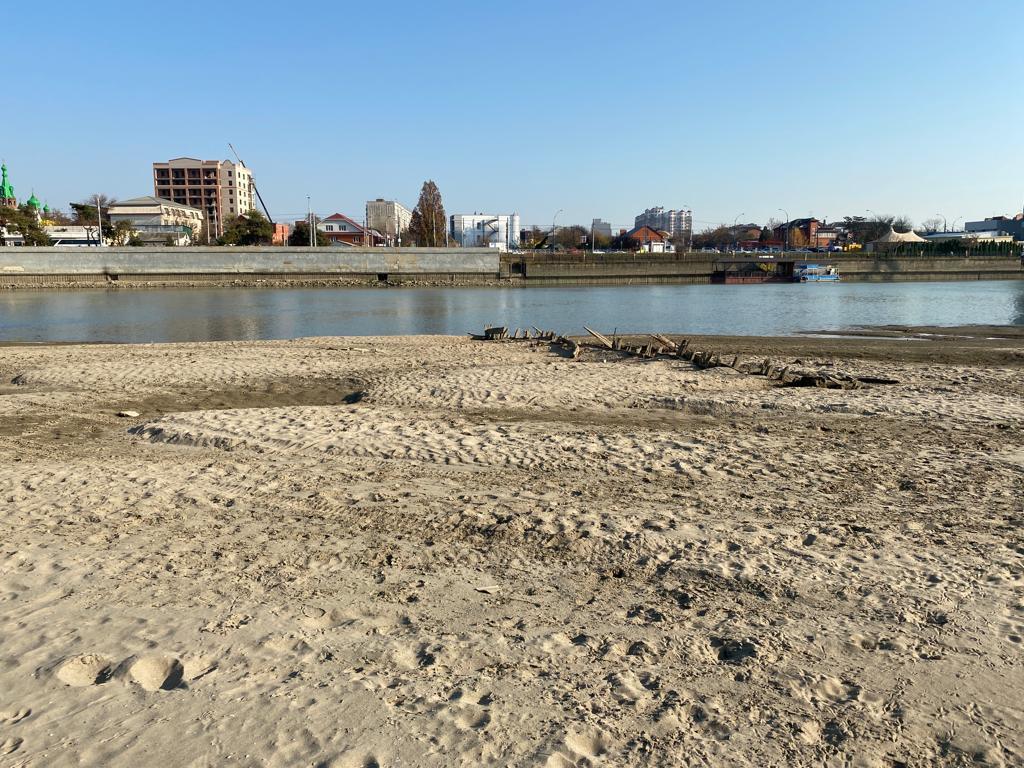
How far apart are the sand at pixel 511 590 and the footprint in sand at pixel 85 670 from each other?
0.05 feet

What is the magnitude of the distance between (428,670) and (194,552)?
263 centimetres

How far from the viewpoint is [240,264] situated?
75375 millimetres

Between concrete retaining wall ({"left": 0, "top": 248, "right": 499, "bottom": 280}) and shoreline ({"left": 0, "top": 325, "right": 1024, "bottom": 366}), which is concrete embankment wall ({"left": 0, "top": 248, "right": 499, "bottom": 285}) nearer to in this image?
concrete retaining wall ({"left": 0, "top": 248, "right": 499, "bottom": 280})

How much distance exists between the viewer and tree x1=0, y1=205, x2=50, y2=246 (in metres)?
81.1

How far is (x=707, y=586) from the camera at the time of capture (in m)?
5.21

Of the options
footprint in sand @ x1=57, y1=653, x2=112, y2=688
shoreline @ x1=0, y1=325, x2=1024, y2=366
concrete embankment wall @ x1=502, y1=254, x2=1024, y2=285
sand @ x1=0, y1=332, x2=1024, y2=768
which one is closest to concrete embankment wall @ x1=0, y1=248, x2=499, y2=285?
concrete embankment wall @ x1=502, y1=254, x2=1024, y2=285

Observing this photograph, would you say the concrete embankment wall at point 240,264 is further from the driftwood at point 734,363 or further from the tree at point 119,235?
the driftwood at point 734,363

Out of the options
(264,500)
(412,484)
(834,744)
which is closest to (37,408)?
(264,500)

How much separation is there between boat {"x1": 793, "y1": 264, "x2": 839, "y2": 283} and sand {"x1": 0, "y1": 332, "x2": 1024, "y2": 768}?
81.9m

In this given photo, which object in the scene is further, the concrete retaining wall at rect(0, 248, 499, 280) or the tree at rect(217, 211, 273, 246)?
the tree at rect(217, 211, 273, 246)

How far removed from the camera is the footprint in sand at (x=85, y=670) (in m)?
3.94

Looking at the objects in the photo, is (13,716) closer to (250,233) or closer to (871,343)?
(871,343)

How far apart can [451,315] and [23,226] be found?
67474 mm

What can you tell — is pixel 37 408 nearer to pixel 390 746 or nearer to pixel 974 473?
pixel 390 746
